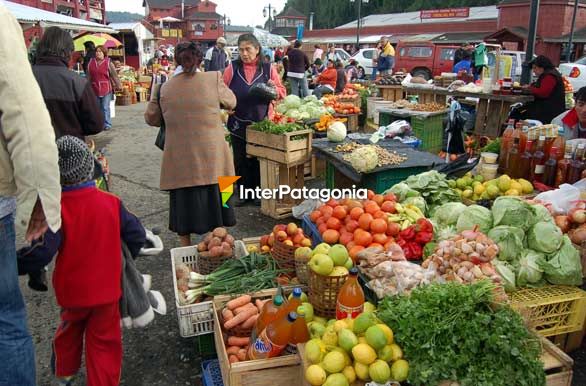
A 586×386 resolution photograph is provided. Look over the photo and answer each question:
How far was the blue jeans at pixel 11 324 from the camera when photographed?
78.9 inches

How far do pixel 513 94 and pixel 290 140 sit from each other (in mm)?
3630

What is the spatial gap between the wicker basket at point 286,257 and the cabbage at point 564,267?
1.67 metres

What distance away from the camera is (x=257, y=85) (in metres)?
5.68

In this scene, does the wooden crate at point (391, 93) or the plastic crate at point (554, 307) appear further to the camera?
the wooden crate at point (391, 93)

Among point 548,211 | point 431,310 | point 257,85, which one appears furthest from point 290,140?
point 431,310

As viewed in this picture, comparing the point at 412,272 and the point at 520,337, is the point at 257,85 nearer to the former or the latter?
the point at 412,272

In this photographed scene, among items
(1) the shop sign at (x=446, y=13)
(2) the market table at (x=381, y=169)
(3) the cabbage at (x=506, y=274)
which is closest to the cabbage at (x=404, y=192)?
(2) the market table at (x=381, y=169)

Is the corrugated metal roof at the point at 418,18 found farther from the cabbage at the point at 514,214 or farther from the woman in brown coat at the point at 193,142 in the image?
the woman in brown coat at the point at 193,142

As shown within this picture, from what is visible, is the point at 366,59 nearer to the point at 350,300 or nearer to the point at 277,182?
the point at 277,182

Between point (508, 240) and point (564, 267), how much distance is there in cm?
37

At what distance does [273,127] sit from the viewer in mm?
5672

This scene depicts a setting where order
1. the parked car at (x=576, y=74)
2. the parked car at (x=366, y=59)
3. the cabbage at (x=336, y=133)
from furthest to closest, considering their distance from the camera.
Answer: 1. the parked car at (x=366, y=59)
2. the parked car at (x=576, y=74)
3. the cabbage at (x=336, y=133)

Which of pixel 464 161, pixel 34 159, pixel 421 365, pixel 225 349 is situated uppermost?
pixel 34 159

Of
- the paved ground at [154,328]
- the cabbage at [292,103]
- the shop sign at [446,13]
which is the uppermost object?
the shop sign at [446,13]
